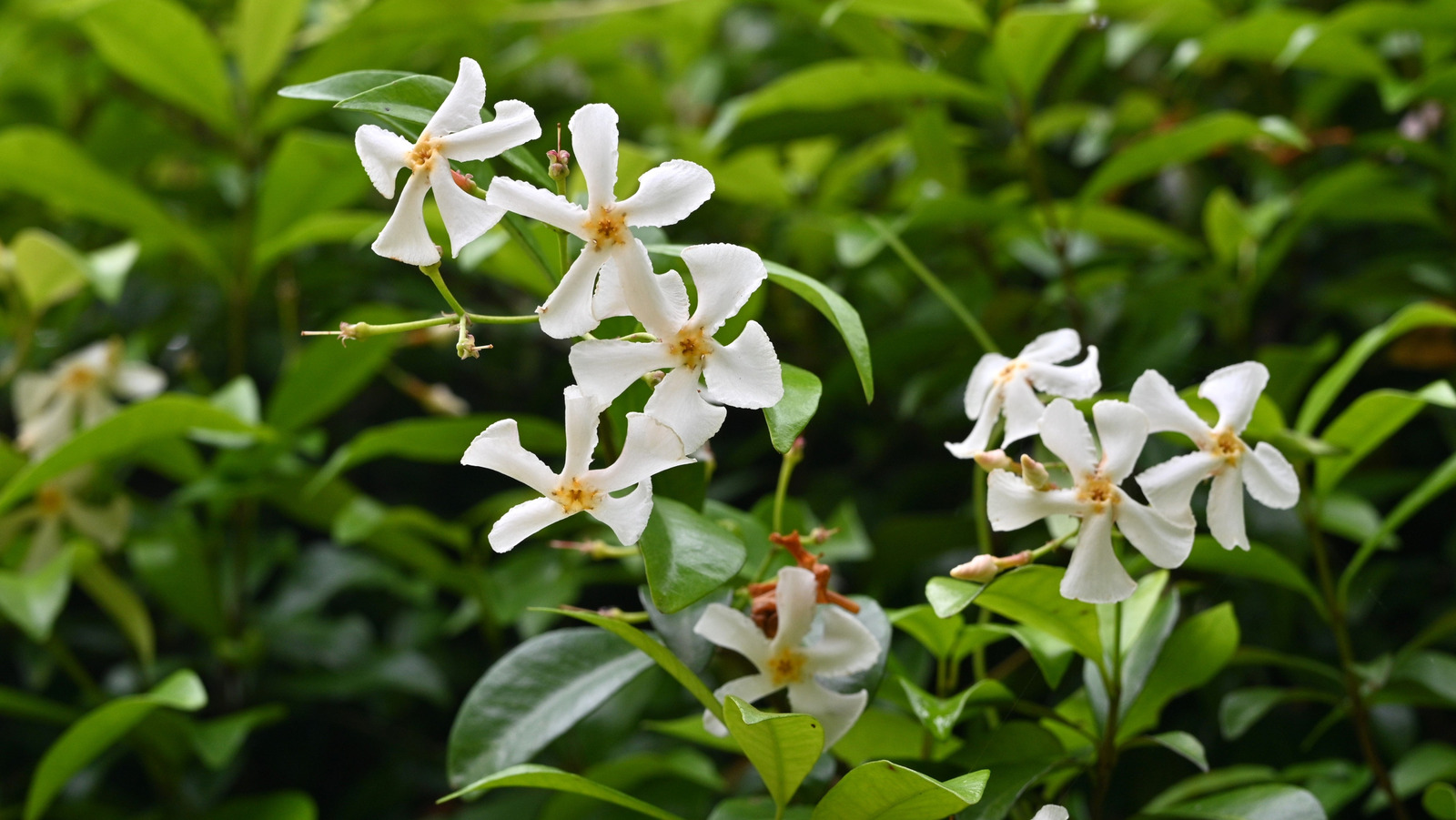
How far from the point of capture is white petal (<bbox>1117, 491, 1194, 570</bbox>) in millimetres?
621

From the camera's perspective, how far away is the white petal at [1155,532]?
0.62 m

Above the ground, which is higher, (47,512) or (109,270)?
(109,270)

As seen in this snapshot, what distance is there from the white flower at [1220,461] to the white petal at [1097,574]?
49 millimetres

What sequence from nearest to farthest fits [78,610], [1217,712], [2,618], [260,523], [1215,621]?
[1215,621], [1217,712], [2,618], [78,610], [260,523]

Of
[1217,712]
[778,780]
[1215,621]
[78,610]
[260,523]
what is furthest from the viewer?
[260,523]

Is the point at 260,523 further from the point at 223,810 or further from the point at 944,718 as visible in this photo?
the point at 944,718

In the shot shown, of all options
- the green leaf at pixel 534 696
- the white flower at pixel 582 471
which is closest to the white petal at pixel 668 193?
the white flower at pixel 582 471

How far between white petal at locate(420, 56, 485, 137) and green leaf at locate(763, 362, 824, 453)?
220 mm

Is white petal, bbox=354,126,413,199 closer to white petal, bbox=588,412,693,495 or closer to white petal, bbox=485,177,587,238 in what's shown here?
white petal, bbox=485,177,587,238

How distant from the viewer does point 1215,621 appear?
77cm

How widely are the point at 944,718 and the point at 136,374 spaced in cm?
106

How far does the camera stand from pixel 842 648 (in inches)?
26.7

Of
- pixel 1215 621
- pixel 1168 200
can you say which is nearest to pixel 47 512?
pixel 1215 621

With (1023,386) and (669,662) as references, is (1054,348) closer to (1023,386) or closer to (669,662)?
(1023,386)
